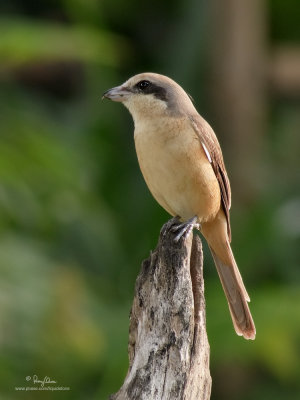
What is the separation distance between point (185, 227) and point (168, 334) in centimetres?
91

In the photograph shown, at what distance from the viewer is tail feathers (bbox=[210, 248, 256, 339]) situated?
6160 mm

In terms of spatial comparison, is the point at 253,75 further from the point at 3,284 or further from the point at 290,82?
the point at 3,284

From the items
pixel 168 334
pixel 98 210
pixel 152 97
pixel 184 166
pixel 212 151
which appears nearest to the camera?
pixel 168 334

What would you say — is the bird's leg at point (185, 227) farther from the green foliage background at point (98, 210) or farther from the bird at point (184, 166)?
the green foliage background at point (98, 210)

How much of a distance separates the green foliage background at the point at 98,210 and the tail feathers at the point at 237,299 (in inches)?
77.7

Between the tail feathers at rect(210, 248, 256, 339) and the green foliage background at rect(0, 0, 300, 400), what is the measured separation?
1.97 meters

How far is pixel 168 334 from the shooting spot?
16.4 ft

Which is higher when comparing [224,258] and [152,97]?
[152,97]

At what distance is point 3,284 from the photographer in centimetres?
815

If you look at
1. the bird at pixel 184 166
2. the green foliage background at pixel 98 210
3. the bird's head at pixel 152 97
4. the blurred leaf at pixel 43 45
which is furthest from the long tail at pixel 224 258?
the blurred leaf at pixel 43 45
